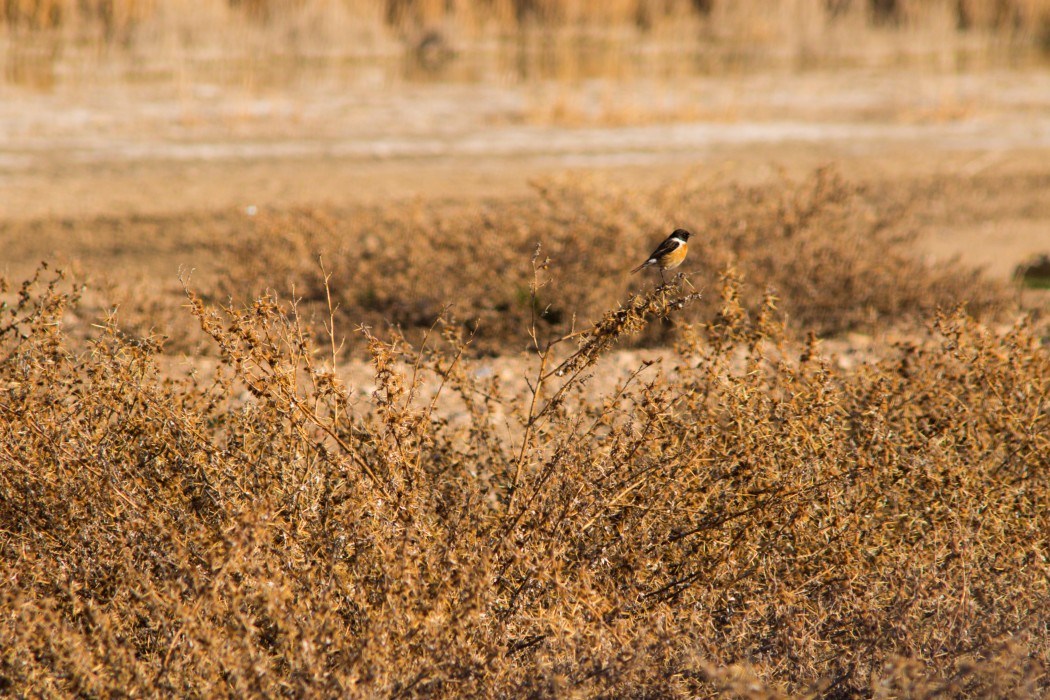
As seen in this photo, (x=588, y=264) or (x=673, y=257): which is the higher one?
(x=673, y=257)

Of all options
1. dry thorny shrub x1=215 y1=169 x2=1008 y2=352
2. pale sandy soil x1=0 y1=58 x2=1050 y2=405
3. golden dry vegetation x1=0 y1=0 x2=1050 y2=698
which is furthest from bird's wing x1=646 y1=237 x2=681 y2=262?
pale sandy soil x1=0 y1=58 x2=1050 y2=405

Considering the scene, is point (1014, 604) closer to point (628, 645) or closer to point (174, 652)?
point (628, 645)

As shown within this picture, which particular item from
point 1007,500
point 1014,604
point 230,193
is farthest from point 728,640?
point 230,193

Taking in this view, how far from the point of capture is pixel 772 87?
19.9 meters

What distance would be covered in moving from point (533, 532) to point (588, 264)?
3975mm

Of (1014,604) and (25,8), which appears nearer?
(1014,604)

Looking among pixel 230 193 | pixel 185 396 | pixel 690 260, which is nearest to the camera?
pixel 185 396

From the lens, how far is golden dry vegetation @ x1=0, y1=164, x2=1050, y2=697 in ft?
9.30

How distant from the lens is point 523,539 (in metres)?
3.26

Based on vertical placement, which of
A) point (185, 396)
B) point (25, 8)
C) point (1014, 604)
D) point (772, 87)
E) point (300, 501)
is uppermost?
point (25, 8)

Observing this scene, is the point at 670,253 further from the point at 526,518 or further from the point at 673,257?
the point at 526,518

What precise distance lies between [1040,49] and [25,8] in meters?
21.2

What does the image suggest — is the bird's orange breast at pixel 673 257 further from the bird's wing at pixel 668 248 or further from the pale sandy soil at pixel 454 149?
the pale sandy soil at pixel 454 149

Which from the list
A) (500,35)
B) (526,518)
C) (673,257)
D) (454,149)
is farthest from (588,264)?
(500,35)
